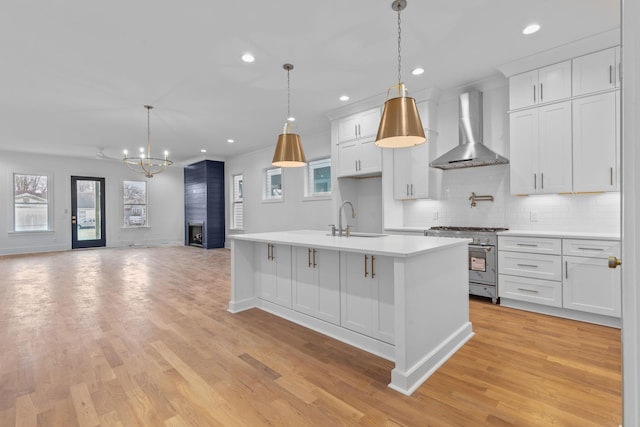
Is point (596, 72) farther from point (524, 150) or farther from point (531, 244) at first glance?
point (531, 244)

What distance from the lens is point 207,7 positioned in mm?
2660

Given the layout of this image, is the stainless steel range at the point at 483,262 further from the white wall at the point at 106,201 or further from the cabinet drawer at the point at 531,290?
the white wall at the point at 106,201

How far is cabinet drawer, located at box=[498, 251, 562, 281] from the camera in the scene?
132 inches

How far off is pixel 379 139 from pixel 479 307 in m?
2.52

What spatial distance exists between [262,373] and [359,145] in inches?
150

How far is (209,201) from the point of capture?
31.1 feet

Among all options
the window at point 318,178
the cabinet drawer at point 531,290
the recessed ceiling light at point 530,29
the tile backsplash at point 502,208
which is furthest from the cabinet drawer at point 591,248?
the window at point 318,178

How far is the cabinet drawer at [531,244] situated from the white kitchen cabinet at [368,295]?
206 centimetres

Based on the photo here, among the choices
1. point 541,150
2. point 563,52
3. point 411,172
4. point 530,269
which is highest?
point 563,52

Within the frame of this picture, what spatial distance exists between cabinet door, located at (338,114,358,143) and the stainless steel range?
7.49 ft

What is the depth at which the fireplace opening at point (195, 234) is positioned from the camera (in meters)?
10.1

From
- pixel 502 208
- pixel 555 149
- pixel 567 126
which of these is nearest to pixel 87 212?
pixel 502 208

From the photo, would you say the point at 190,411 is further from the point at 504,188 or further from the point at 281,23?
the point at 504,188

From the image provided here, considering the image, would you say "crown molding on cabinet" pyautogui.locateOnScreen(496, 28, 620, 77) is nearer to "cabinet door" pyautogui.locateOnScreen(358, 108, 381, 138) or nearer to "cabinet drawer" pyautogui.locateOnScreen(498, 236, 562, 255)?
"cabinet door" pyautogui.locateOnScreen(358, 108, 381, 138)
